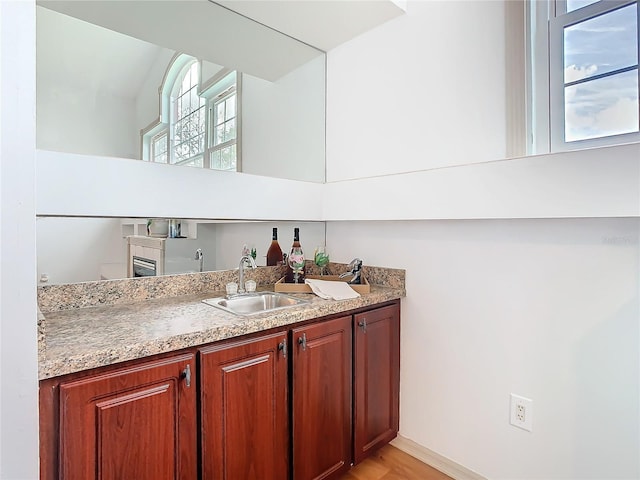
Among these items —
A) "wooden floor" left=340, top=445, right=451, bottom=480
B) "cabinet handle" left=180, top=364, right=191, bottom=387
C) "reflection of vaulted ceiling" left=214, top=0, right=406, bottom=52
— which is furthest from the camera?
"reflection of vaulted ceiling" left=214, top=0, right=406, bottom=52

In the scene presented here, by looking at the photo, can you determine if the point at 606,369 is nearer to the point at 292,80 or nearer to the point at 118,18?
the point at 292,80

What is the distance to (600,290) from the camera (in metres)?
1.30

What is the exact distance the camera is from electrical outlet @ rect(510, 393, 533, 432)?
148cm

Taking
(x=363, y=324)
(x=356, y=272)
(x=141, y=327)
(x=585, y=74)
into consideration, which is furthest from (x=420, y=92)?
(x=141, y=327)

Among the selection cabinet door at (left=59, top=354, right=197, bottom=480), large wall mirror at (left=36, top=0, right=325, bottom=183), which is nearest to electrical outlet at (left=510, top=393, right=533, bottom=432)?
cabinet door at (left=59, top=354, right=197, bottom=480)

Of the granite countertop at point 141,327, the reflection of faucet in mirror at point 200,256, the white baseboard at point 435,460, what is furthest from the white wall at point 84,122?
the white baseboard at point 435,460

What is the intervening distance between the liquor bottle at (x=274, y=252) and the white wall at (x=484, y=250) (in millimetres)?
337

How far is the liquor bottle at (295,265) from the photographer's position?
6.57 ft

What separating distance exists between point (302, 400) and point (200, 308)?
567 millimetres

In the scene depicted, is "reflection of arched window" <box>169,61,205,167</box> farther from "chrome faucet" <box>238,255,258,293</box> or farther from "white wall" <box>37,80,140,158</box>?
"chrome faucet" <box>238,255,258,293</box>

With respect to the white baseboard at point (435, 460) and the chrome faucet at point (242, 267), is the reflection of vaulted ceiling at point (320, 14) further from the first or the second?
the white baseboard at point (435, 460)

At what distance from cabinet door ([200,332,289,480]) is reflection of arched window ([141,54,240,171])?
98cm

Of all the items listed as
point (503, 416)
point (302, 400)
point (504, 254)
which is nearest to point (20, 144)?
point (302, 400)

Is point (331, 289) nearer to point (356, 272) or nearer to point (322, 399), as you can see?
point (356, 272)
